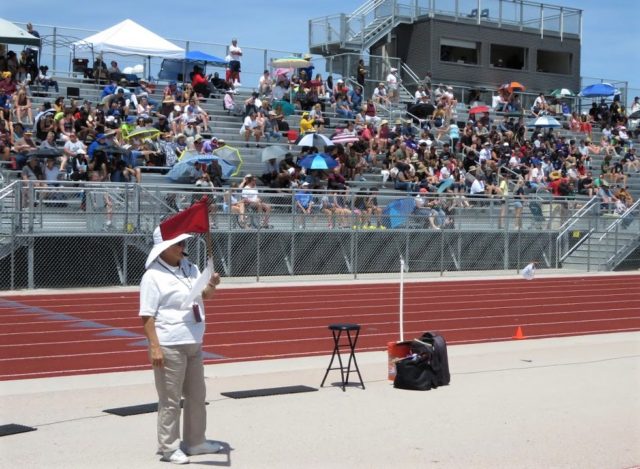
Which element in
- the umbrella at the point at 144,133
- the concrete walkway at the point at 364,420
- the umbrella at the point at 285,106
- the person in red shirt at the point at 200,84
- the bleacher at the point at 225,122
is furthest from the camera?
the umbrella at the point at 285,106

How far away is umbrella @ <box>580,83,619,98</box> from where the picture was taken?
4572cm

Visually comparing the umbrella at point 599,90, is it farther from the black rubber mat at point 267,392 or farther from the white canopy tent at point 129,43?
the black rubber mat at point 267,392

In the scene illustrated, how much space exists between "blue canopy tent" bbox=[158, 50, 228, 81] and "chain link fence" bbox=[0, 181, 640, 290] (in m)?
9.76

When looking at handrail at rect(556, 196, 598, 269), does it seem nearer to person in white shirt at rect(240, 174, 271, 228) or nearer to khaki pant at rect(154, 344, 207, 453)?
person in white shirt at rect(240, 174, 271, 228)

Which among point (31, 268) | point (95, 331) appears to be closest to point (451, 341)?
point (95, 331)

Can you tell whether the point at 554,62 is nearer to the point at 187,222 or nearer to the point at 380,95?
the point at 380,95

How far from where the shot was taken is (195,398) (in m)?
7.58

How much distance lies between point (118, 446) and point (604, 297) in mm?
16271

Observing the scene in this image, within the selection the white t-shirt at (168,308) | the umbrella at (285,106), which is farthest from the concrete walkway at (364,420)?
the umbrella at (285,106)

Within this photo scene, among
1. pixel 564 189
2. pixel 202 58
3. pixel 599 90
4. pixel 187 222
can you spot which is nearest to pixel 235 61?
pixel 202 58

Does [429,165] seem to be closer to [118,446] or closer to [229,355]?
[229,355]

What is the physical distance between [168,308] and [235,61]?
93.5ft

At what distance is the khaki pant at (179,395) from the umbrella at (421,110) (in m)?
31.4

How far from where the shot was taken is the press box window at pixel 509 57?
1850 inches
